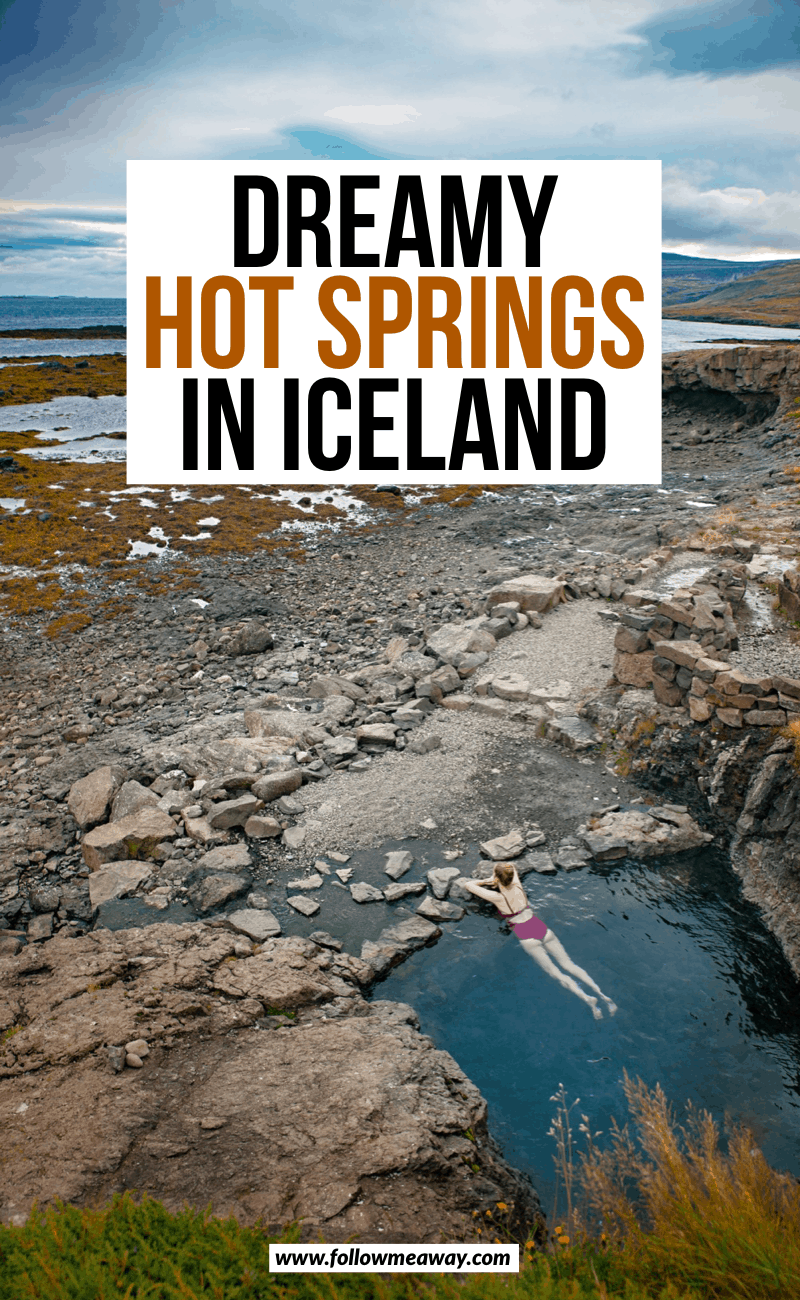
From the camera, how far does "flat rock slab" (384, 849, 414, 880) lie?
37.9 ft

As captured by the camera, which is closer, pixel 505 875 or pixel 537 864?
pixel 505 875

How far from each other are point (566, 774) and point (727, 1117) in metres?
6.63

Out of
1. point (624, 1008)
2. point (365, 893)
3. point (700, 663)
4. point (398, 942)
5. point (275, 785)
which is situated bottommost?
point (624, 1008)

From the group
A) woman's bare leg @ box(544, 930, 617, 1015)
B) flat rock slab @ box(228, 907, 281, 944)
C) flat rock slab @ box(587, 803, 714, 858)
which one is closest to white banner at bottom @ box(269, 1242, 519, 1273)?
woman's bare leg @ box(544, 930, 617, 1015)

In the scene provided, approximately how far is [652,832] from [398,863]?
427 cm

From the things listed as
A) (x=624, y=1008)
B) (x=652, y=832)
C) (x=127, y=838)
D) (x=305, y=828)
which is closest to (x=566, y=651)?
(x=652, y=832)

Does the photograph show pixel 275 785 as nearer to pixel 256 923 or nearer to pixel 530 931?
pixel 256 923

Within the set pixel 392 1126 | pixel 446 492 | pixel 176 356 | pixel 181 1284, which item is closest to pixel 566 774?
pixel 392 1126

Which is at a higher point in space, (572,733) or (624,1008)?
(572,733)

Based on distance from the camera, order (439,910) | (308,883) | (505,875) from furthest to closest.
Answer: (308,883) < (439,910) < (505,875)

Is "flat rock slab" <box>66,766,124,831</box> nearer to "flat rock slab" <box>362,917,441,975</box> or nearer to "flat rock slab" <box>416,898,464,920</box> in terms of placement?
"flat rock slab" <box>362,917,441,975</box>

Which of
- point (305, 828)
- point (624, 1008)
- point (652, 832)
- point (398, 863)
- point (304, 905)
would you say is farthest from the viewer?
point (305, 828)

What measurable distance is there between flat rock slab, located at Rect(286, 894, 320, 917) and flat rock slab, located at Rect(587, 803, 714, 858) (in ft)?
15.0

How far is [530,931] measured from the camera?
1020cm
